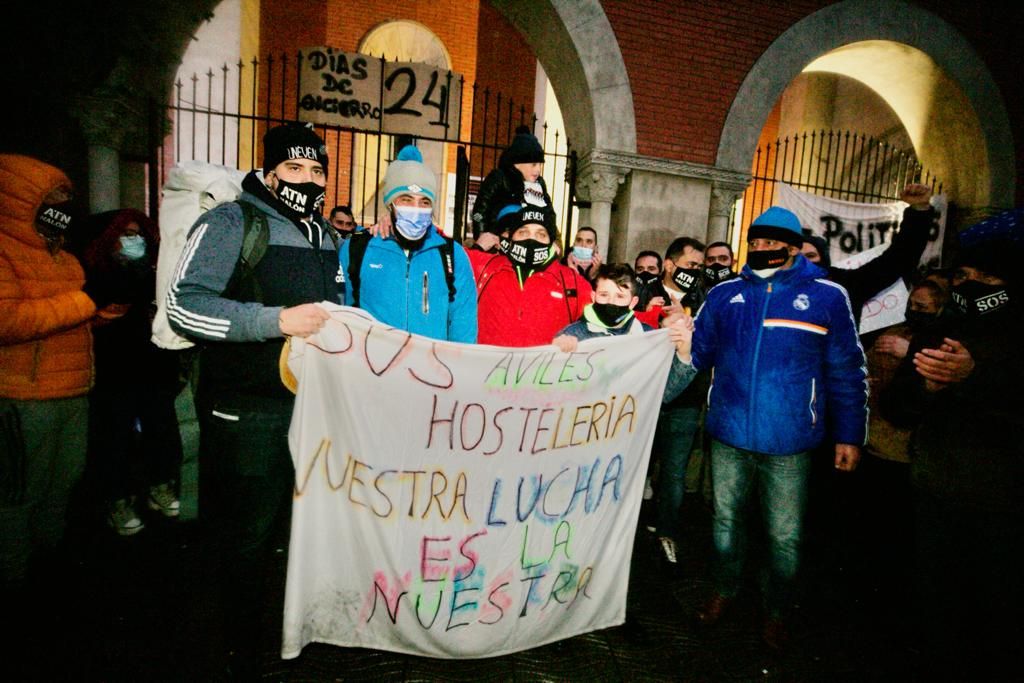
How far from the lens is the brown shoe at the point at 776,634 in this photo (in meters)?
2.85

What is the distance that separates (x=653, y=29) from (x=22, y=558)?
8.02 meters

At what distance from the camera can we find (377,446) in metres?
2.30

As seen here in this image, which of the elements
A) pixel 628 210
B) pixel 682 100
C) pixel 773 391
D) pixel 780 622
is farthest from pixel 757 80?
pixel 780 622

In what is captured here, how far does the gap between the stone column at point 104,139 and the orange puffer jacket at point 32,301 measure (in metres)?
4.05

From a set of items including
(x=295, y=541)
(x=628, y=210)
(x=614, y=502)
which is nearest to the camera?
(x=295, y=541)

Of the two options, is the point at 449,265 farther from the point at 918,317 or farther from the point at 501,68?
the point at 501,68

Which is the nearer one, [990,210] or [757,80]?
[757,80]

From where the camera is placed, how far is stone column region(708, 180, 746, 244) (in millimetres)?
7496

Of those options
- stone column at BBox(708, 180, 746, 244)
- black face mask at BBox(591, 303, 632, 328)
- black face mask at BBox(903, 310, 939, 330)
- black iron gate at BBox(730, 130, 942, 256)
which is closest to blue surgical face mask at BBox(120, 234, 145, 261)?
black face mask at BBox(591, 303, 632, 328)

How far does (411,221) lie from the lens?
2.85 metres

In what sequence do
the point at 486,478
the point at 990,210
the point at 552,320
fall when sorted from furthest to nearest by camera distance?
the point at 990,210, the point at 552,320, the point at 486,478

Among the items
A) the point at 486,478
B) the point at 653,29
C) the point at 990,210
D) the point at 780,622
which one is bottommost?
the point at 780,622

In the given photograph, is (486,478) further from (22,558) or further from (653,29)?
(653,29)

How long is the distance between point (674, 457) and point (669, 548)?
1.95 feet
